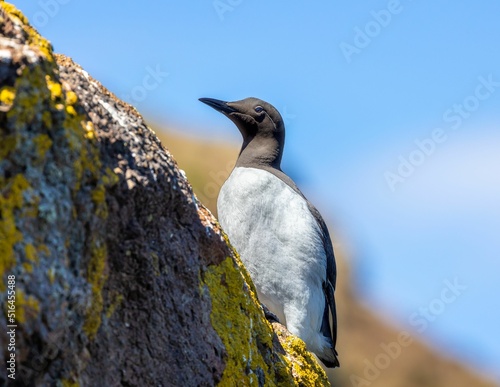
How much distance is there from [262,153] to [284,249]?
1.39 meters

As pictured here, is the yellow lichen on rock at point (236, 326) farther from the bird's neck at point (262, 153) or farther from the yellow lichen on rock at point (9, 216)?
the bird's neck at point (262, 153)

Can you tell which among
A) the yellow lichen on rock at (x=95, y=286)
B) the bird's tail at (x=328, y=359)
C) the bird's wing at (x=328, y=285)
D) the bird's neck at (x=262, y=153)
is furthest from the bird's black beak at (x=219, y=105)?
the yellow lichen on rock at (x=95, y=286)

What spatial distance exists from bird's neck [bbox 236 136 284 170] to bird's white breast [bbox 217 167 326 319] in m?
0.71

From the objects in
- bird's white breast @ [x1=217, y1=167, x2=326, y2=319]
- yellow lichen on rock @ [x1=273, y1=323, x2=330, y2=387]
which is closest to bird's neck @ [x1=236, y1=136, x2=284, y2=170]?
bird's white breast @ [x1=217, y1=167, x2=326, y2=319]

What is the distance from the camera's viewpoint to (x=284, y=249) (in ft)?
24.2

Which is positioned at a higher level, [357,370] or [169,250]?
[169,250]

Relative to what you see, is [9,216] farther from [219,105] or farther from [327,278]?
[219,105]

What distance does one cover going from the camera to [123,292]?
3.62m

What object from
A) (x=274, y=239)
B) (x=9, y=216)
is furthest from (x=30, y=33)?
(x=274, y=239)

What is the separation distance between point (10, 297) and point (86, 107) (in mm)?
953

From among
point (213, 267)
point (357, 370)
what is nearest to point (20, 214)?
point (213, 267)

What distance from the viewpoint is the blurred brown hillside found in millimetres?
21188

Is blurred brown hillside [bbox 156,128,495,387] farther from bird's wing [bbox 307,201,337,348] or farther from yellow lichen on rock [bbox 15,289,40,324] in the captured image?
yellow lichen on rock [bbox 15,289,40,324]

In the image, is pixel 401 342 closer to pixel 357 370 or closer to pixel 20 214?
pixel 357 370
